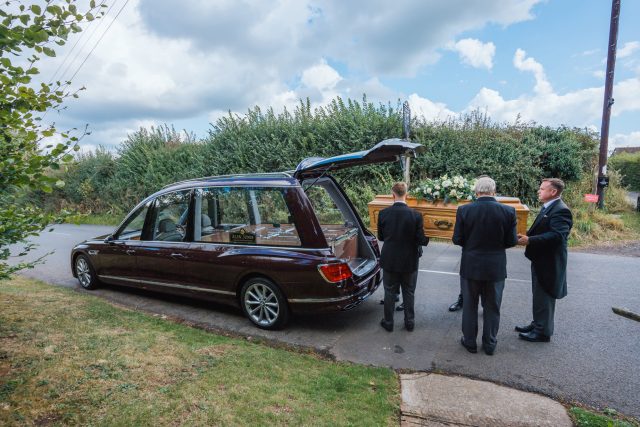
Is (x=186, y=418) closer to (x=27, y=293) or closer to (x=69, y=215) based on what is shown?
(x=69, y=215)

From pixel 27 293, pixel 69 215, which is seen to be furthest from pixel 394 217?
pixel 27 293

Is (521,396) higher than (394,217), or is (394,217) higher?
(394,217)

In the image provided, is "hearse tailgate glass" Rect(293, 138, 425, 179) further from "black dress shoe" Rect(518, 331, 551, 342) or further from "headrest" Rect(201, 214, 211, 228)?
"black dress shoe" Rect(518, 331, 551, 342)

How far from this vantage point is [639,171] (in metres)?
19.9

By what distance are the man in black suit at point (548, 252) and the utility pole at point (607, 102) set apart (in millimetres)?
9798

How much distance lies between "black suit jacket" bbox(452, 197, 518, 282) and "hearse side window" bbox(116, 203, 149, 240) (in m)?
4.52

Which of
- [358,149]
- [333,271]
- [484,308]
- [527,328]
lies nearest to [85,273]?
[333,271]

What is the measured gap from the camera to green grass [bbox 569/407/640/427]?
9.53 feet

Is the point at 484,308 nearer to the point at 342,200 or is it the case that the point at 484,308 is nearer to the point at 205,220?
the point at 342,200

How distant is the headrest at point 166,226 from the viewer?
5593 millimetres

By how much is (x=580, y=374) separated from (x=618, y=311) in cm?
93

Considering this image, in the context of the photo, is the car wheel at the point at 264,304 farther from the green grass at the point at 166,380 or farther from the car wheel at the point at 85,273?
the car wheel at the point at 85,273

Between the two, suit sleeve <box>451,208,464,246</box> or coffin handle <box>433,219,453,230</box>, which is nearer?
suit sleeve <box>451,208,464,246</box>

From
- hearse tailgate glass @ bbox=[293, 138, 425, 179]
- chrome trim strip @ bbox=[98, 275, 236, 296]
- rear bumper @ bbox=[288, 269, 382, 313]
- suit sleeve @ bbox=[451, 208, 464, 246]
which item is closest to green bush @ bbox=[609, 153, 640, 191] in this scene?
hearse tailgate glass @ bbox=[293, 138, 425, 179]
